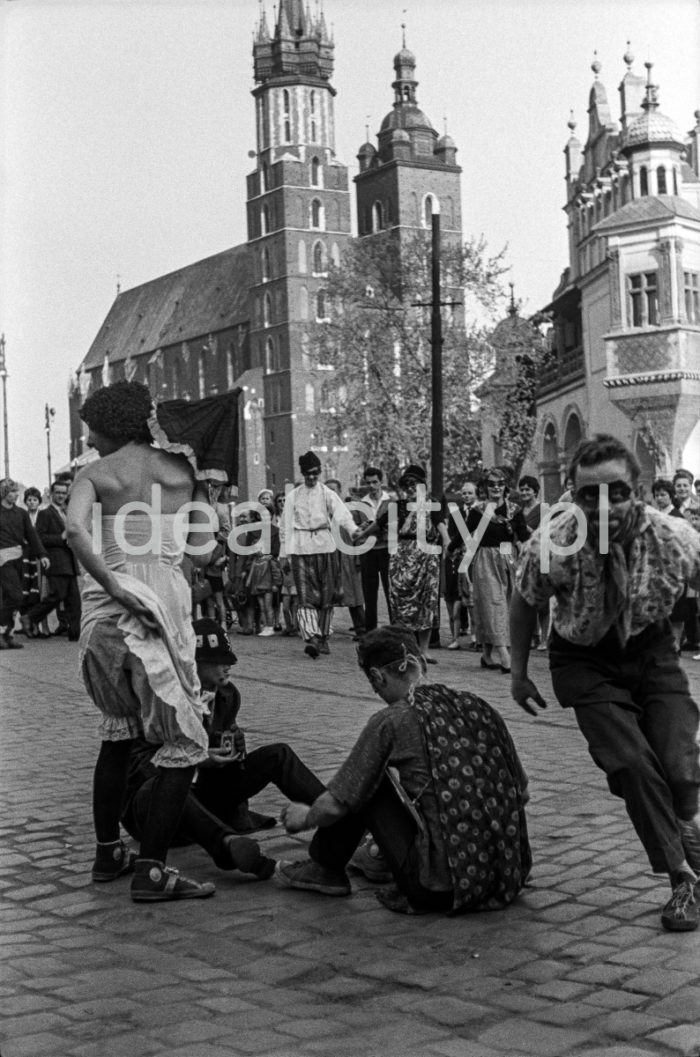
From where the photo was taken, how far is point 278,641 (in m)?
17.5

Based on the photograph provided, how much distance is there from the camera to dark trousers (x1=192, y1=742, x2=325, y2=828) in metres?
5.92

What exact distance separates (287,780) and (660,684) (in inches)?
68.8

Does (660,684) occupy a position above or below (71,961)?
above

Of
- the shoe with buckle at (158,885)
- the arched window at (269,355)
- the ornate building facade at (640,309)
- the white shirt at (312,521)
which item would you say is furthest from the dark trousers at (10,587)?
the arched window at (269,355)

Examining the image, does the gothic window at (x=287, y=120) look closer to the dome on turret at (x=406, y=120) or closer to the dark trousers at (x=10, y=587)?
the dome on turret at (x=406, y=120)

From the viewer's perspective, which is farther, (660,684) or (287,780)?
(287,780)

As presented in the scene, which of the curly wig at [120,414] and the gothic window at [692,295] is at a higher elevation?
the gothic window at [692,295]

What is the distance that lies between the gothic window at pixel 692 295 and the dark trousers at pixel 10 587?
28.5m

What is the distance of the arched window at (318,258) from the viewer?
10694 cm

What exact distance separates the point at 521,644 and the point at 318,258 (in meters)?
104

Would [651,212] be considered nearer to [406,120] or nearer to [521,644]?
[521,644]

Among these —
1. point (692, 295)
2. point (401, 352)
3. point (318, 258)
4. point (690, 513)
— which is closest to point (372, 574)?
point (690, 513)

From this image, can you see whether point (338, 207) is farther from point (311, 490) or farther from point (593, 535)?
point (593, 535)

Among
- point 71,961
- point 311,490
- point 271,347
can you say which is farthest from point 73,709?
point 271,347
